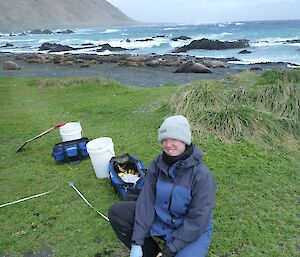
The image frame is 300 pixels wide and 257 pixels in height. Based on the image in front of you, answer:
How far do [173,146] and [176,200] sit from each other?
54 centimetres

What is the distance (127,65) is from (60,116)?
18.6m

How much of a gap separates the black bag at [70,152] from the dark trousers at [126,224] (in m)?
3.12

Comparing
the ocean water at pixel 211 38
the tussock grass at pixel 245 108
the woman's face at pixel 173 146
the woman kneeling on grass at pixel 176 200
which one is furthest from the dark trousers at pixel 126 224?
the ocean water at pixel 211 38

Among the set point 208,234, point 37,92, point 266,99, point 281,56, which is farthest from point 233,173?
point 281,56

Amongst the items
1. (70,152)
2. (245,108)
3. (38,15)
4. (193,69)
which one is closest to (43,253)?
(70,152)

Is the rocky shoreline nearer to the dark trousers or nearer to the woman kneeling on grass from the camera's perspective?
the dark trousers

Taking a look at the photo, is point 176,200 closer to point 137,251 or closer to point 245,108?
point 137,251

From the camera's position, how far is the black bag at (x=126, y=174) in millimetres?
4938

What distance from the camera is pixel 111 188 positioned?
5719mm

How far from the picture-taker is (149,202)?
370cm

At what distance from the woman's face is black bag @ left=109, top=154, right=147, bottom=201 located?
51.9 inches

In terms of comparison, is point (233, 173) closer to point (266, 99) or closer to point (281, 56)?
point (266, 99)

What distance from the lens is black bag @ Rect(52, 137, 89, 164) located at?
6.78 m

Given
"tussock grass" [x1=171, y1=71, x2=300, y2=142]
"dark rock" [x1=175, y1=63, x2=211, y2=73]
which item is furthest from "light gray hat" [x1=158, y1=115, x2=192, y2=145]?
"dark rock" [x1=175, y1=63, x2=211, y2=73]
